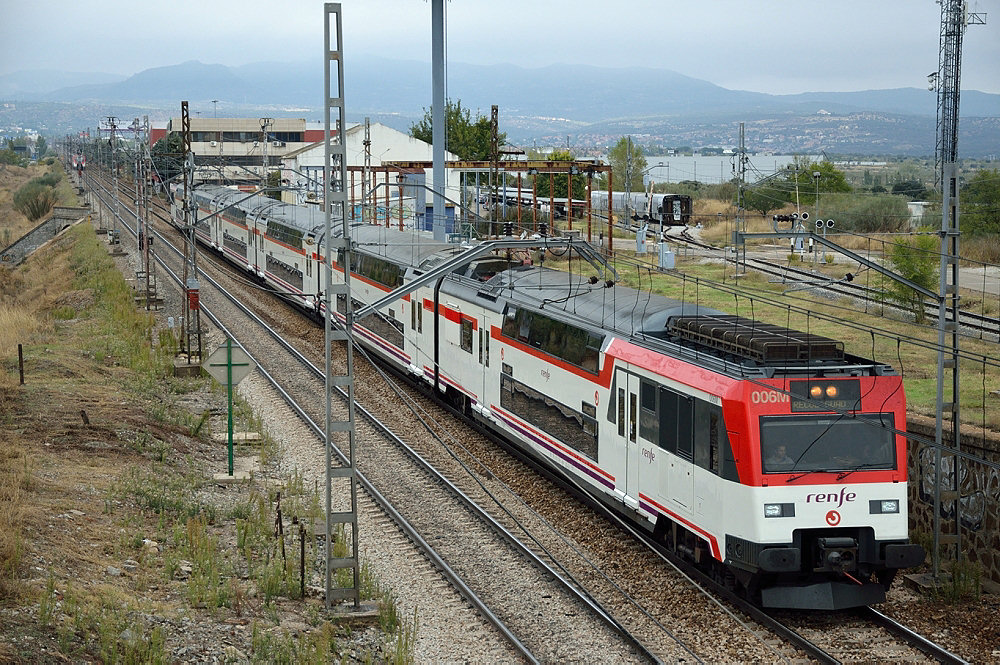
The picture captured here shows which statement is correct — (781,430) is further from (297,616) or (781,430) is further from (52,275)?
(52,275)

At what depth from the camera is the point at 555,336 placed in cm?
1725

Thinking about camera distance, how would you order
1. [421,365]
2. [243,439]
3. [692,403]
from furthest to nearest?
[421,365]
[243,439]
[692,403]

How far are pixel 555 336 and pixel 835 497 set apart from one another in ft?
20.3

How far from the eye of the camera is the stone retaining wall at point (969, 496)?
1403 cm

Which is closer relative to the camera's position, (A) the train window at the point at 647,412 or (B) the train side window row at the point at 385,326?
(A) the train window at the point at 647,412

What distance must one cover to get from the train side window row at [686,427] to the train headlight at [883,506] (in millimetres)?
1628

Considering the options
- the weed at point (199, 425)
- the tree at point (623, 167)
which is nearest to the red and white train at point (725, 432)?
the weed at point (199, 425)

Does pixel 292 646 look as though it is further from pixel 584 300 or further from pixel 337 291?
pixel 584 300

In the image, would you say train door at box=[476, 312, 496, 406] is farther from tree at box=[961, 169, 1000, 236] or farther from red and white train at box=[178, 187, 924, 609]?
tree at box=[961, 169, 1000, 236]

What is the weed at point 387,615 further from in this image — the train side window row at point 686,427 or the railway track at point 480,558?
the train side window row at point 686,427

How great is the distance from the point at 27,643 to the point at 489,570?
245 inches

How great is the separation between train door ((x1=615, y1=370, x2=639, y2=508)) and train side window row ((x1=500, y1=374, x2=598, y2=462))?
3.32 ft

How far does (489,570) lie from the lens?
14570 mm

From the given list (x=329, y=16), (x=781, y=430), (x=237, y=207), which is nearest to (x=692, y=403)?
(x=781, y=430)
